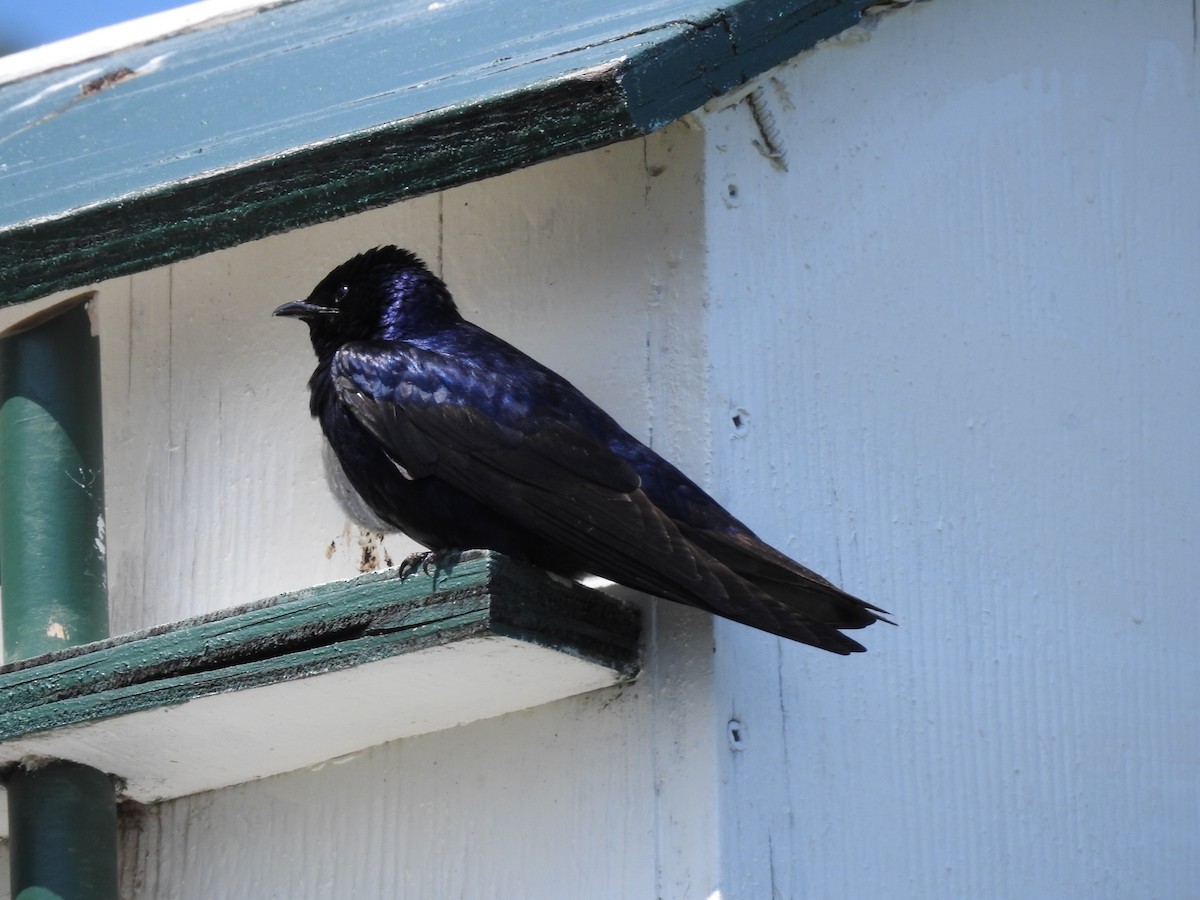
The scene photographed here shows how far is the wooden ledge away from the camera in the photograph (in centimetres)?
224

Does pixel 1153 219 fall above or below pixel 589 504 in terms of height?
above

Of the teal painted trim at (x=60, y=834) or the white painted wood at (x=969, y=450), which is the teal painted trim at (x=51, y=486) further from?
the white painted wood at (x=969, y=450)

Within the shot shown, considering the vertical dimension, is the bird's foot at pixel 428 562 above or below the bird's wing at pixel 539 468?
below

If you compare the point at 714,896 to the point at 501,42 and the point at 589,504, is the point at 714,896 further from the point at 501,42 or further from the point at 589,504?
the point at 501,42

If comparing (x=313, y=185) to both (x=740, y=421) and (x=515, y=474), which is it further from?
(x=740, y=421)

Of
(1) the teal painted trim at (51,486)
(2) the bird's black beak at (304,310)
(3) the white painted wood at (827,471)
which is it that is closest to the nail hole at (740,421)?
(3) the white painted wood at (827,471)

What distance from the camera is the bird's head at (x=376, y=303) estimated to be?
2781 millimetres

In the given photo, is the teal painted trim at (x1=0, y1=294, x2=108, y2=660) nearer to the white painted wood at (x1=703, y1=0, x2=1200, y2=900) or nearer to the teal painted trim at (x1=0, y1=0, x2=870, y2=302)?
the teal painted trim at (x1=0, y1=0, x2=870, y2=302)

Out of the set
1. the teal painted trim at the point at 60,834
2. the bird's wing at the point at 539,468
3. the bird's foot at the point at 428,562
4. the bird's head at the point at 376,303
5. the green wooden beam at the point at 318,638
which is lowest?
the teal painted trim at the point at 60,834

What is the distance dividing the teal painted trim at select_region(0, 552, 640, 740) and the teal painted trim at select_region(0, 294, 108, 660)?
23cm

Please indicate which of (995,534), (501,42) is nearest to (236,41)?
(501,42)

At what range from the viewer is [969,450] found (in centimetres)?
275

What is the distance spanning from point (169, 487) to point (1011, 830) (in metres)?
1.31

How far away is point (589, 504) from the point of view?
2383 millimetres
